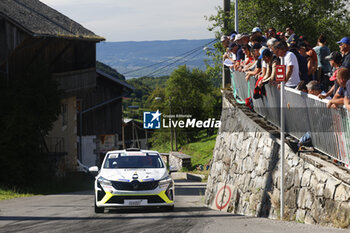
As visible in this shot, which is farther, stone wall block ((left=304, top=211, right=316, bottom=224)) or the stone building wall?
stone wall block ((left=304, top=211, right=316, bottom=224))

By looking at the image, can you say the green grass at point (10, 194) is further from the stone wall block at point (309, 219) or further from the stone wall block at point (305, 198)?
the stone wall block at point (309, 219)

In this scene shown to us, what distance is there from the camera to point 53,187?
28469 millimetres

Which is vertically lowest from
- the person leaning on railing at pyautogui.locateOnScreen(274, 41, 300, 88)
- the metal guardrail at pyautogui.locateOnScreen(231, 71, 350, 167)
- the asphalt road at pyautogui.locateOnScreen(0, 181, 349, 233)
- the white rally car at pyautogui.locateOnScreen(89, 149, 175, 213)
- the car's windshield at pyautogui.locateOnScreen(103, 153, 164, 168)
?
the asphalt road at pyautogui.locateOnScreen(0, 181, 349, 233)

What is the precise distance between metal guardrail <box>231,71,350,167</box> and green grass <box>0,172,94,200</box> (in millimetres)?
11728

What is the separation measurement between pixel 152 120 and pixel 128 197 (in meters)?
93.6

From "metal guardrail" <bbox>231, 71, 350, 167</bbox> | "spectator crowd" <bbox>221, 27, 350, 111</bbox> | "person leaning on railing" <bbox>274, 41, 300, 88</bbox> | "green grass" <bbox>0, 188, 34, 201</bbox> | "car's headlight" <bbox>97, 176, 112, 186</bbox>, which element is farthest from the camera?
"green grass" <bbox>0, 188, 34, 201</bbox>

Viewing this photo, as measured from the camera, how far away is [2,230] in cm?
990

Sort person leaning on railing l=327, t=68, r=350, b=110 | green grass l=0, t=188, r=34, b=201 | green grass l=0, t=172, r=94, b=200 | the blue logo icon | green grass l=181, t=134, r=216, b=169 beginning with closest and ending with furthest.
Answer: person leaning on railing l=327, t=68, r=350, b=110 → green grass l=0, t=188, r=34, b=201 → green grass l=0, t=172, r=94, b=200 → green grass l=181, t=134, r=216, b=169 → the blue logo icon

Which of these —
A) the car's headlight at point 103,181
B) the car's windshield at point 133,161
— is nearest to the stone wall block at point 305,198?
the car's headlight at point 103,181

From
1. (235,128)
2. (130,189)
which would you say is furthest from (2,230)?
(235,128)

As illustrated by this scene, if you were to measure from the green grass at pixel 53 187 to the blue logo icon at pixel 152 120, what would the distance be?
60.0 m

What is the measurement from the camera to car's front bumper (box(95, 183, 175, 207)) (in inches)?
521

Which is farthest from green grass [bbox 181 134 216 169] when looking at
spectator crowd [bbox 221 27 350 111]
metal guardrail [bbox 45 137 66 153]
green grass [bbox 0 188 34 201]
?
spectator crowd [bbox 221 27 350 111]

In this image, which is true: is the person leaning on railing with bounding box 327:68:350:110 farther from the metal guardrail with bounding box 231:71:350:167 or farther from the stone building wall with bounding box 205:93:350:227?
the stone building wall with bounding box 205:93:350:227
